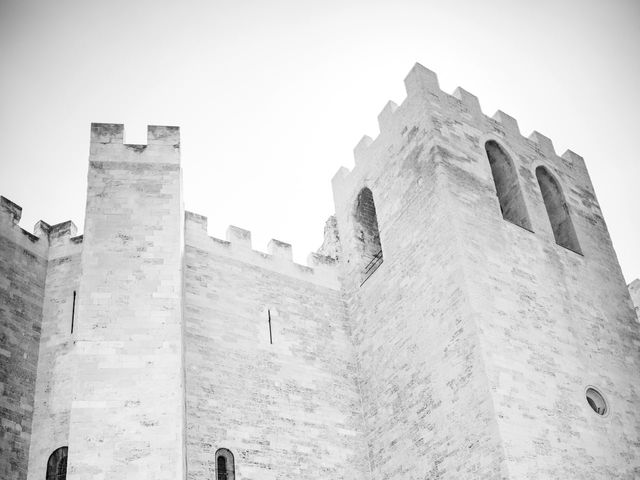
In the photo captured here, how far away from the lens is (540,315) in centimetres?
1074

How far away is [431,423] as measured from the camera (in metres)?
10.2

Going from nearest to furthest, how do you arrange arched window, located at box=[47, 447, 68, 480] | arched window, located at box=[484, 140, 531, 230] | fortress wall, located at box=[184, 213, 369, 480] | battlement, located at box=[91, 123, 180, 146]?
arched window, located at box=[47, 447, 68, 480] → fortress wall, located at box=[184, 213, 369, 480] → battlement, located at box=[91, 123, 180, 146] → arched window, located at box=[484, 140, 531, 230]

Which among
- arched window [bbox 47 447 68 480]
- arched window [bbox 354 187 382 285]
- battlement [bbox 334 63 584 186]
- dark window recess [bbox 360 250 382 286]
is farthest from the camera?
arched window [bbox 354 187 382 285]

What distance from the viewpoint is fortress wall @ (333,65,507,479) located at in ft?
Result: 31.5

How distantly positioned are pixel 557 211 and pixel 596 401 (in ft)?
13.4

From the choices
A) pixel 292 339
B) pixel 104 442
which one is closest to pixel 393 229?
pixel 292 339

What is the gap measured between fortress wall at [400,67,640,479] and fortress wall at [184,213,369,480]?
3.15m

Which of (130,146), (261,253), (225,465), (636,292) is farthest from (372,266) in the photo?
(636,292)

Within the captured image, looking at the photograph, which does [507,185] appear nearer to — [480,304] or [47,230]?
[480,304]

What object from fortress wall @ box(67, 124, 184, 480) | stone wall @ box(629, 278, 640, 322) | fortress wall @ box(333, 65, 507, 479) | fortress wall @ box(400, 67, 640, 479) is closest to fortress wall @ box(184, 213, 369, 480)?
fortress wall @ box(333, 65, 507, 479)

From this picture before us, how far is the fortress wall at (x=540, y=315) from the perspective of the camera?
9422 mm

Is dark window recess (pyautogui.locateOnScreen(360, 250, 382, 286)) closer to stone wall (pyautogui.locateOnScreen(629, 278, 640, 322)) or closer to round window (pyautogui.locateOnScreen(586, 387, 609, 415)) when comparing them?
round window (pyautogui.locateOnScreen(586, 387, 609, 415))

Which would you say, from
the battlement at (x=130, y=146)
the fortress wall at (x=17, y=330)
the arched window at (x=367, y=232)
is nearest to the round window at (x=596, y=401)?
the arched window at (x=367, y=232)

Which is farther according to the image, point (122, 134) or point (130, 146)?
point (122, 134)
